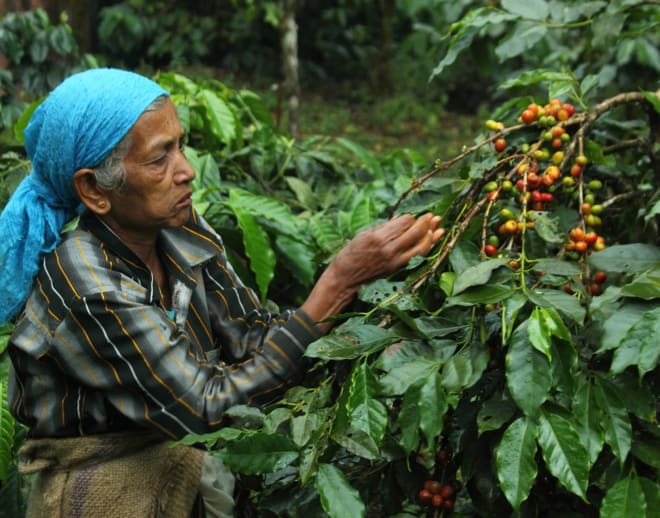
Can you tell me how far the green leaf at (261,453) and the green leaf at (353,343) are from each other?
0.53 ft

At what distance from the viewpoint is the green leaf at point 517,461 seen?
136 cm

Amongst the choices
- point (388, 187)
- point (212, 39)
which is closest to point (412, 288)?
point (388, 187)

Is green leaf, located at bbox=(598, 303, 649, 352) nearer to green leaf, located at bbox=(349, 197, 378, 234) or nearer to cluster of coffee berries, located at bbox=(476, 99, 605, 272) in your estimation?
cluster of coffee berries, located at bbox=(476, 99, 605, 272)

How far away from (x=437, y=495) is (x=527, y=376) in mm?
436

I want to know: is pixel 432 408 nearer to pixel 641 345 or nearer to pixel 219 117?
pixel 641 345

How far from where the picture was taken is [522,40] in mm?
2355

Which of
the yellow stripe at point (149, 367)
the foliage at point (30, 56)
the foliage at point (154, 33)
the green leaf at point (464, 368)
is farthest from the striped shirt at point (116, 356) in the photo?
the foliage at point (154, 33)

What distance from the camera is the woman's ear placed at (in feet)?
5.74

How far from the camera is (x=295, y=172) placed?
3.23 m

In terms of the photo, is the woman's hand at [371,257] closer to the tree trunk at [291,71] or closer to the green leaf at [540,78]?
the green leaf at [540,78]

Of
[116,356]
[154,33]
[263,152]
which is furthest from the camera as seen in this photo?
[154,33]

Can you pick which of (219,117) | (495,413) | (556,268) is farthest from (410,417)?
(219,117)

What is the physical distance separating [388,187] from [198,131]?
2.41 ft

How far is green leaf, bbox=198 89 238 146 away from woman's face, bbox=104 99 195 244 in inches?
43.6
